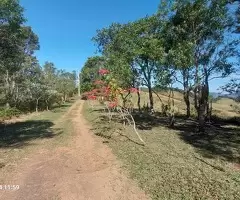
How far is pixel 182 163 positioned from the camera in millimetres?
11719

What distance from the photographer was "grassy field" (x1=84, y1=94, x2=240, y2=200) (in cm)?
866

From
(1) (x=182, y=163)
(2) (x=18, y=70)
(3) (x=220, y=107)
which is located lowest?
(1) (x=182, y=163)

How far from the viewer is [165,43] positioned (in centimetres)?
2370

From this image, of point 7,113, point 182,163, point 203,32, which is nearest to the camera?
point 182,163

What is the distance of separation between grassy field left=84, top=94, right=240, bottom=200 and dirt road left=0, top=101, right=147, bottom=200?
0.60m

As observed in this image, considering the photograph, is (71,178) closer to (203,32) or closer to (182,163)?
(182,163)

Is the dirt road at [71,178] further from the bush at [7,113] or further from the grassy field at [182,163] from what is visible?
the bush at [7,113]

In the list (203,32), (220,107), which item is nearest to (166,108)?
(203,32)

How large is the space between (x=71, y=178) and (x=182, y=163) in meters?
A: 4.62

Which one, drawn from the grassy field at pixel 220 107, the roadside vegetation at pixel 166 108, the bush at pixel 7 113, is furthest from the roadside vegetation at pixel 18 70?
the grassy field at pixel 220 107

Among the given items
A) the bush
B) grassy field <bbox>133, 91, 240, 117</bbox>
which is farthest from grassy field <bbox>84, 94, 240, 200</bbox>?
the bush

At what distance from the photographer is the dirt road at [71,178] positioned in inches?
332

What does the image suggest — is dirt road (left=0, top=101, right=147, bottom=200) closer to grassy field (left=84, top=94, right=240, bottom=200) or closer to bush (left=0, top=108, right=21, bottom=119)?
grassy field (left=84, top=94, right=240, bottom=200)

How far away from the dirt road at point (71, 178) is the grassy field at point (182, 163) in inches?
23.4
